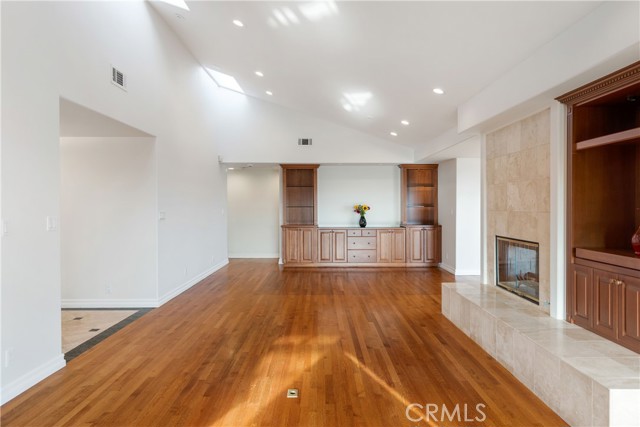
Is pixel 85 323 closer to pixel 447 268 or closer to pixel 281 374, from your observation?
pixel 281 374

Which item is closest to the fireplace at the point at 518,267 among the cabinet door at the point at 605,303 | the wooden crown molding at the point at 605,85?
Answer: the cabinet door at the point at 605,303

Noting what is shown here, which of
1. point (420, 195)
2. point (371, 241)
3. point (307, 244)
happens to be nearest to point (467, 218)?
point (420, 195)

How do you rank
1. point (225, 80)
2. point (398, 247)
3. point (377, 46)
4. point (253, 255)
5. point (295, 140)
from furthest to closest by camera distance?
point (253, 255), point (398, 247), point (295, 140), point (225, 80), point (377, 46)

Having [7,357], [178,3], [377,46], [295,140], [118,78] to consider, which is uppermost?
[178,3]

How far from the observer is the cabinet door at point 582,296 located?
108 inches

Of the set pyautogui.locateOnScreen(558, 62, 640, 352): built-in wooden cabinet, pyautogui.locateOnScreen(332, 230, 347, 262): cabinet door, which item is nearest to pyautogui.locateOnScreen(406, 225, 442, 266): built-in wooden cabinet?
pyautogui.locateOnScreen(332, 230, 347, 262): cabinet door

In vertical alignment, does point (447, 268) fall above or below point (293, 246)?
below

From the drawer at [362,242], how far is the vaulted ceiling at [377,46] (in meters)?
2.66

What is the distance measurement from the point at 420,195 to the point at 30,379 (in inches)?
290

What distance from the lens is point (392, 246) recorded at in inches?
311

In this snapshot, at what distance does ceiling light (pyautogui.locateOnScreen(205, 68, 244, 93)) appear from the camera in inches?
267

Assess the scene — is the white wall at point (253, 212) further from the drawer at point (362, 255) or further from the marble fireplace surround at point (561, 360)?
the marble fireplace surround at point (561, 360)

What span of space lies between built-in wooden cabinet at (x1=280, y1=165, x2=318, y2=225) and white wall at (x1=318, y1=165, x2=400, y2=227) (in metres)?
0.26

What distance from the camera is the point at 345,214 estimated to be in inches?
333
